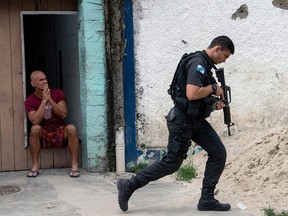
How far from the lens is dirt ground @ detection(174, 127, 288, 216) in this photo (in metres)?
5.73

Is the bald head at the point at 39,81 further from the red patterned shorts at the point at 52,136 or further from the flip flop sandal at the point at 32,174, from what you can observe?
the flip flop sandal at the point at 32,174

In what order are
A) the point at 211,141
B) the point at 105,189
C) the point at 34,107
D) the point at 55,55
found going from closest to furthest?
the point at 211,141 → the point at 105,189 → the point at 34,107 → the point at 55,55

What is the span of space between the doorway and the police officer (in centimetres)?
264

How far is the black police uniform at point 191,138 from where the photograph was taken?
5.30m

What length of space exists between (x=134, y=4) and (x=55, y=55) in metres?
1.70

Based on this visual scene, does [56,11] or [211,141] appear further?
[56,11]

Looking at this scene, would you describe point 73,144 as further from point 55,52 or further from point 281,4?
point 281,4

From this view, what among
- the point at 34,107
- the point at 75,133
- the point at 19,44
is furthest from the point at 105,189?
the point at 19,44

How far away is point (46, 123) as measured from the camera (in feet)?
24.4

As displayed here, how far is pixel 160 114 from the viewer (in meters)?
7.56

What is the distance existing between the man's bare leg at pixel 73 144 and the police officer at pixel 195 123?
1.86m

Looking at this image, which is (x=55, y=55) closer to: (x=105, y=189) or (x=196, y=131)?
(x=105, y=189)

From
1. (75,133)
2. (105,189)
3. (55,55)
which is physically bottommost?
(105,189)

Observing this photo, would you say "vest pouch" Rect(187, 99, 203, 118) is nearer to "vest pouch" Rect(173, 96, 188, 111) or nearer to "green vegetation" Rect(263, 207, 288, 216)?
"vest pouch" Rect(173, 96, 188, 111)
